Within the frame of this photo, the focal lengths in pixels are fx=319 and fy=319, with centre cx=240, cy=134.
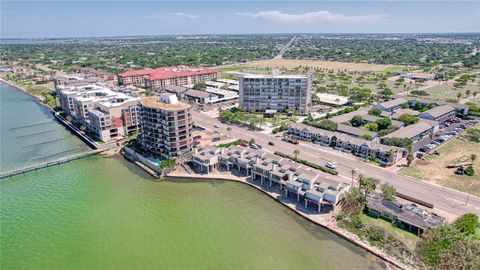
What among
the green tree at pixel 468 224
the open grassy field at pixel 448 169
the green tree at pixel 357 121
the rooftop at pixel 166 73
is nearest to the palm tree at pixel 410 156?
the open grassy field at pixel 448 169

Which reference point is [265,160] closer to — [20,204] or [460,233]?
[460,233]

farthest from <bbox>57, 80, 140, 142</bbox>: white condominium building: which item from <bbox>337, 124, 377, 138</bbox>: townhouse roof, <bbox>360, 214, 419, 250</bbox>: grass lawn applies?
<bbox>360, 214, 419, 250</bbox>: grass lawn

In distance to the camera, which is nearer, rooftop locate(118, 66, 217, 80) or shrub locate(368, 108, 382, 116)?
shrub locate(368, 108, 382, 116)

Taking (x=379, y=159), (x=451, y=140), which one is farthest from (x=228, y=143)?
(x=451, y=140)

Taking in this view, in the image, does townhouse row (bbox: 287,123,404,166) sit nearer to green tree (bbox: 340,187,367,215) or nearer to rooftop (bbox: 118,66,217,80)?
green tree (bbox: 340,187,367,215)

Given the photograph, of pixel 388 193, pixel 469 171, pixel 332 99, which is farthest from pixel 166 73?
pixel 469 171

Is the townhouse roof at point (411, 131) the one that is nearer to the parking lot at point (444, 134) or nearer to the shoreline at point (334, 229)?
the parking lot at point (444, 134)
